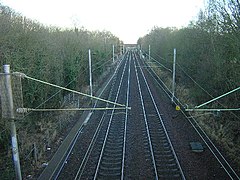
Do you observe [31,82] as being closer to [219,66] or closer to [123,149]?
[123,149]

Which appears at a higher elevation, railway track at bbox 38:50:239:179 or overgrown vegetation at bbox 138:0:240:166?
overgrown vegetation at bbox 138:0:240:166

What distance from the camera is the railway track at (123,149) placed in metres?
8.13

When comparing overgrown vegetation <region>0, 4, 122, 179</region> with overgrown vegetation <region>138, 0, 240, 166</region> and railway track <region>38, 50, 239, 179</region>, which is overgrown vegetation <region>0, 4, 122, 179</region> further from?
overgrown vegetation <region>138, 0, 240, 166</region>

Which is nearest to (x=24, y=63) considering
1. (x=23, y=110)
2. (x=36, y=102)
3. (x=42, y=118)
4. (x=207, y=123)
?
(x=36, y=102)

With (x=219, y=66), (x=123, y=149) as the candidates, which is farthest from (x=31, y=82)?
(x=219, y=66)

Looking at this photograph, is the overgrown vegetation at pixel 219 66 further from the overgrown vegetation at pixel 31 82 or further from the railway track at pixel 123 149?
the overgrown vegetation at pixel 31 82

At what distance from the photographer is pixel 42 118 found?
43.5ft

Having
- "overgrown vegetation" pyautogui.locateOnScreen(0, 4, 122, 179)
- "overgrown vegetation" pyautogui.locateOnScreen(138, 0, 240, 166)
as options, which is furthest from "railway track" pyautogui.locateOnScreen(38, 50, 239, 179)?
"overgrown vegetation" pyautogui.locateOnScreen(138, 0, 240, 166)

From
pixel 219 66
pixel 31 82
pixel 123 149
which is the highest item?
pixel 219 66

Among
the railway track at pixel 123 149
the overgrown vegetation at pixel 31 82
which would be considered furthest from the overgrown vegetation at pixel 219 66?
the overgrown vegetation at pixel 31 82

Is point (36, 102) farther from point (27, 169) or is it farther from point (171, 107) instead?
point (171, 107)

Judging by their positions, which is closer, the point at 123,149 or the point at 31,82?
the point at 123,149

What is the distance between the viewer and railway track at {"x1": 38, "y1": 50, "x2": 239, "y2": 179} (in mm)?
8133

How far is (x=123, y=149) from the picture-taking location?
9.70 metres
